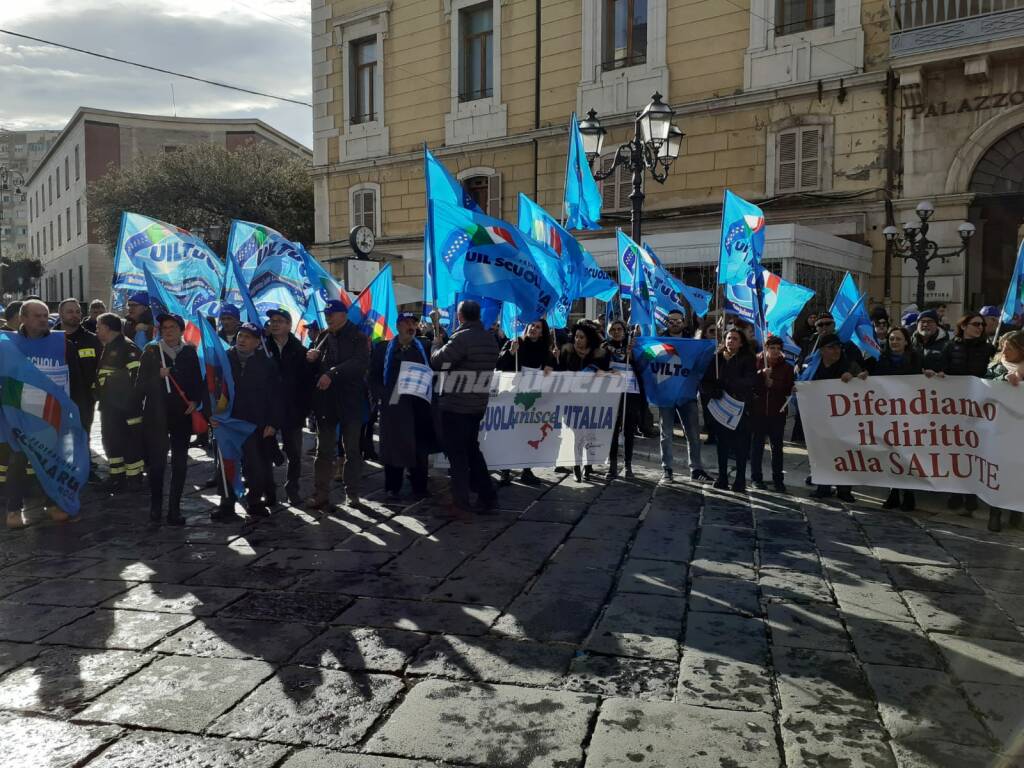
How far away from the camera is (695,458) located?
327 inches

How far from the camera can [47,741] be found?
316cm

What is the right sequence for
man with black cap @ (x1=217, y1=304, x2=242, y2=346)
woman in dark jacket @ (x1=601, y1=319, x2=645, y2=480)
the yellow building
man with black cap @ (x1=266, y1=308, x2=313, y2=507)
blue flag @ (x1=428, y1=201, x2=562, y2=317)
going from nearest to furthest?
1. man with black cap @ (x1=266, y1=308, x2=313, y2=507)
2. blue flag @ (x1=428, y1=201, x2=562, y2=317)
3. man with black cap @ (x1=217, y1=304, x2=242, y2=346)
4. woman in dark jacket @ (x1=601, y1=319, x2=645, y2=480)
5. the yellow building

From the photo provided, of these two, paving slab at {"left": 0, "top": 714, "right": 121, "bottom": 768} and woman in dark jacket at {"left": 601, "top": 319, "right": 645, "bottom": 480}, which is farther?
woman in dark jacket at {"left": 601, "top": 319, "right": 645, "bottom": 480}

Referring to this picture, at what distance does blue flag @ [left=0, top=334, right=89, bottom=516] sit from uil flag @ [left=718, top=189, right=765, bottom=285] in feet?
19.7

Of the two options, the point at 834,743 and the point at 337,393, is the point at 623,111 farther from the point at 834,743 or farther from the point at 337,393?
the point at 834,743

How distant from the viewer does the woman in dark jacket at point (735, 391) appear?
774cm

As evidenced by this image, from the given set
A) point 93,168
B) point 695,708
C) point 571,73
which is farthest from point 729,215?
point 93,168

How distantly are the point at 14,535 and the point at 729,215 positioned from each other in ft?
22.5

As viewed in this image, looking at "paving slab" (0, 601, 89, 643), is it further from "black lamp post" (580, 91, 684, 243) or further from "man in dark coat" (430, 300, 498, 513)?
"black lamp post" (580, 91, 684, 243)

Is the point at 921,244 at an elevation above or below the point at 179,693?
above

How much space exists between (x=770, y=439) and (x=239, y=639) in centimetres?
534

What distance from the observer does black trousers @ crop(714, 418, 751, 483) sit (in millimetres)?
7789

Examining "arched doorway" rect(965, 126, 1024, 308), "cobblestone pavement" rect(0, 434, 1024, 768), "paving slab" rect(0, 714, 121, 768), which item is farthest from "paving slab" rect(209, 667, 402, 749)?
"arched doorway" rect(965, 126, 1024, 308)

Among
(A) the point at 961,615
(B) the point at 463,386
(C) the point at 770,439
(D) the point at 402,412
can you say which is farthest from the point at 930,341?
(D) the point at 402,412
